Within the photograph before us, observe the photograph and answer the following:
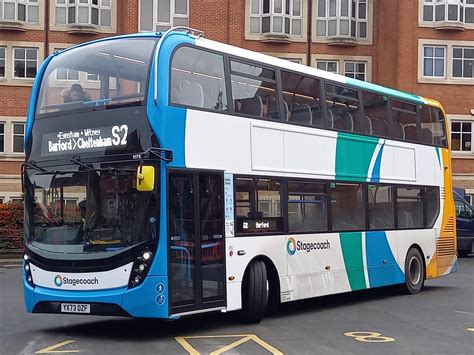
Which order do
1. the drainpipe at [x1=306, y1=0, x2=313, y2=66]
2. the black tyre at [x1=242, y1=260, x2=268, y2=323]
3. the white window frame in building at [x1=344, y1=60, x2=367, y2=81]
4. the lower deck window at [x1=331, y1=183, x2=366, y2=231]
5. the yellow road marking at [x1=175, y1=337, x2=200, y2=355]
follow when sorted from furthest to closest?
the white window frame in building at [x1=344, y1=60, x2=367, y2=81] < the drainpipe at [x1=306, y1=0, x2=313, y2=66] < the lower deck window at [x1=331, y1=183, x2=366, y2=231] < the black tyre at [x1=242, y1=260, x2=268, y2=323] < the yellow road marking at [x1=175, y1=337, x2=200, y2=355]

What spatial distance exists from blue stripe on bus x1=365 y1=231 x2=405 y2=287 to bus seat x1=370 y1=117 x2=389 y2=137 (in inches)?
80.3

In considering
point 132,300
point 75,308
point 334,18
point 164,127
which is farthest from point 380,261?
point 334,18

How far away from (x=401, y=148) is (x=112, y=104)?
7.85 metres

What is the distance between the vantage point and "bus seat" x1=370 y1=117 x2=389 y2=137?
1555 cm

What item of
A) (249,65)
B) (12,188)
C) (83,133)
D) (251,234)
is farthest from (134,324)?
(12,188)

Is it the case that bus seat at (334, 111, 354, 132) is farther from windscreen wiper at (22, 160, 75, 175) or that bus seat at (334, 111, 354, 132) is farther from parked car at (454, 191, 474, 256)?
parked car at (454, 191, 474, 256)

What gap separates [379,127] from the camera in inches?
619

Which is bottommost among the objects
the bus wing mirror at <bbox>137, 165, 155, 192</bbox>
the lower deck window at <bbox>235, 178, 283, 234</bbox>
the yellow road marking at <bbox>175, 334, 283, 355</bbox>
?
the yellow road marking at <bbox>175, 334, 283, 355</bbox>

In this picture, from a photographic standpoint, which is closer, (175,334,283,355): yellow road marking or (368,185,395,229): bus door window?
(175,334,283,355): yellow road marking

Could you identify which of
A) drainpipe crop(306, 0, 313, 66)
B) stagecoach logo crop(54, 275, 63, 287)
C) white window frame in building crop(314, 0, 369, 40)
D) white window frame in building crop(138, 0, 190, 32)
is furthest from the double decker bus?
white window frame in building crop(314, 0, 369, 40)

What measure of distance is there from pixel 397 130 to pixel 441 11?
76.6ft

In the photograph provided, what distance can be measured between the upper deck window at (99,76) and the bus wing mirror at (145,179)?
1.08 m

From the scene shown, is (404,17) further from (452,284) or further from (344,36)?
(452,284)

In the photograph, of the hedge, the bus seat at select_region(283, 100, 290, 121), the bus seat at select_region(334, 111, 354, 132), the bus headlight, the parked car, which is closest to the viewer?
the bus headlight
